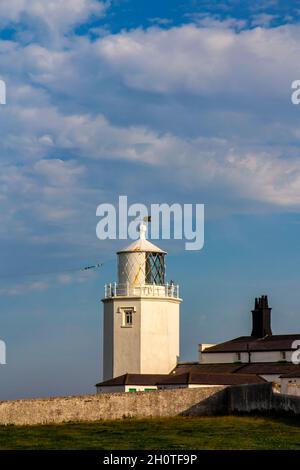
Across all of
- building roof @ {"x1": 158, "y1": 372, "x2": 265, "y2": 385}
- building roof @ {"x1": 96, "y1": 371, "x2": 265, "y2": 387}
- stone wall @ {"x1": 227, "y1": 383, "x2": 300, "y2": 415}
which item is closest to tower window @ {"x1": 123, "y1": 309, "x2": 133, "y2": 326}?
building roof @ {"x1": 96, "y1": 371, "x2": 265, "y2": 387}

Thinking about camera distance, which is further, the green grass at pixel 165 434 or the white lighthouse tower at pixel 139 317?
the white lighthouse tower at pixel 139 317

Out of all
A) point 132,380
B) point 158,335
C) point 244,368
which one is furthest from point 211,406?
point 158,335

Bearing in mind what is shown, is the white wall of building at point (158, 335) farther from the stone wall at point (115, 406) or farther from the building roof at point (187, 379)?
the stone wall at point (115, 406)

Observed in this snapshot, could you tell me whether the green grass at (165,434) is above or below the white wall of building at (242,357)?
below

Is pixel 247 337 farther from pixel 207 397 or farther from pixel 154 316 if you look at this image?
pixel 207 397

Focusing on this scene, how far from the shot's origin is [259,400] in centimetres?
4228

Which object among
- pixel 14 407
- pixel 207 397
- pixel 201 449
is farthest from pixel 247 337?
pixel 201 449

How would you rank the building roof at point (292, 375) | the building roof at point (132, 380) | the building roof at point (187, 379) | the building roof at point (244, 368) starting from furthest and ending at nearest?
the building roof at point (244, 368)
the building roof at point (132, 380)
the building roof at point (292, 375)
the building roof at point (187, 379)

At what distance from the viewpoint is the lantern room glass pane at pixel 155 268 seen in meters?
61.5

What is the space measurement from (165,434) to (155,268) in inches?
1008

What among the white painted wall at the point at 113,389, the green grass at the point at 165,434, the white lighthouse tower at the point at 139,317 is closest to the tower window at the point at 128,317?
the white lighthouse tower at the point at 139,317

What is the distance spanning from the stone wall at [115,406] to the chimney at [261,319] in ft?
66.6

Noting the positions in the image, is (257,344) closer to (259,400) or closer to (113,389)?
(113,389)
